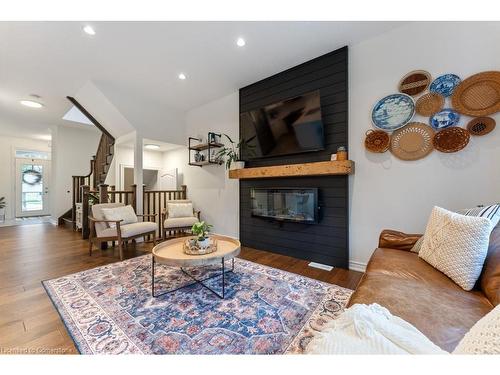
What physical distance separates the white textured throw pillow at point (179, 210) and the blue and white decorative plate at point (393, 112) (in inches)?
137

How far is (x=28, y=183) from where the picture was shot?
706cm

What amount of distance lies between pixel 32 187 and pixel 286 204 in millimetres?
8918

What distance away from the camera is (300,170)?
2895mm

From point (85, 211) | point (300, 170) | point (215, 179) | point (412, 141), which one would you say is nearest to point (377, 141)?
point (412, 141)

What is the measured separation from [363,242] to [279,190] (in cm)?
131

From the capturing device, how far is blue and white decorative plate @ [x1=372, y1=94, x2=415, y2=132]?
2320 millimetres

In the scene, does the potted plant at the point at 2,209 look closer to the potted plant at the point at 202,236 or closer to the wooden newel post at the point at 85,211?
the wooden newel post at the point at 85,211

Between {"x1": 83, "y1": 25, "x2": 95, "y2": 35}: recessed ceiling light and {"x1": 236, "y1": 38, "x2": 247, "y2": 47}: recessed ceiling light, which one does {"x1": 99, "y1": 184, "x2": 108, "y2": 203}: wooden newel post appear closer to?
{"x1": 83, "y1": 25, "x2": 95, "y2": 35}: recessed ceiling light

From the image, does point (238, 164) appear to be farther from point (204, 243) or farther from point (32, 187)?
point (32, 187)

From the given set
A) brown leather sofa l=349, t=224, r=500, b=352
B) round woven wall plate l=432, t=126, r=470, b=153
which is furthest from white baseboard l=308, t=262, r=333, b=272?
round woven wall plate l=432, t=126, r=470, b=153

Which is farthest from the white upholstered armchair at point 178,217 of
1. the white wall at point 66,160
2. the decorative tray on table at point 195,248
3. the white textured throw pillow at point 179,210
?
the white wall at point 66,160
